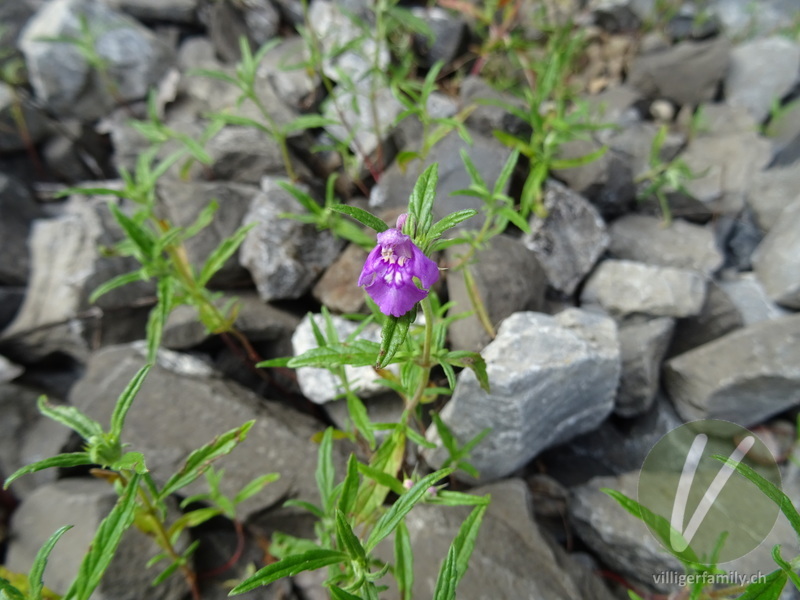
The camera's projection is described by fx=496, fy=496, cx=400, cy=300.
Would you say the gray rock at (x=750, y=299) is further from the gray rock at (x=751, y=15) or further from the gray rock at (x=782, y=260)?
the gray rock at (x=751, y=15)

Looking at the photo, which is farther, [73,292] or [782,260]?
[73,292]

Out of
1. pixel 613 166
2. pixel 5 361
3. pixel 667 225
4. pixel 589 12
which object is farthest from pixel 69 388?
pixel 589 12

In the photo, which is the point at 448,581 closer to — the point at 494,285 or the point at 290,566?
the point at 290,566

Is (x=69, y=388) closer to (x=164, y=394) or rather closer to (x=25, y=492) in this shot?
(x=25, y=492)

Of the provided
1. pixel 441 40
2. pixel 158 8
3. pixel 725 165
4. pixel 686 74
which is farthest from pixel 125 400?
pixel 686 74

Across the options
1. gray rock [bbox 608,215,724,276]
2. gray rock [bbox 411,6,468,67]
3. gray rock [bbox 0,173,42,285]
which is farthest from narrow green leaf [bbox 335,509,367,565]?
gray rock [bbox 411,6,468,67]
